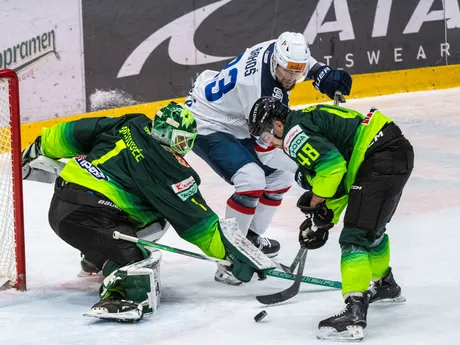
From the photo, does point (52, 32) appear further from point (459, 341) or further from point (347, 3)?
point (459, 341)

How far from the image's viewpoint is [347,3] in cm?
830

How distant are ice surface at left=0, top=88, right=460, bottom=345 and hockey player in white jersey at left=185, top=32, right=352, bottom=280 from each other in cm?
30

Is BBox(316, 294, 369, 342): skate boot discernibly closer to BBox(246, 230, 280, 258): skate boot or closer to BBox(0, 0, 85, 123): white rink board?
BBox(246, 230, 280, 258): skate boot

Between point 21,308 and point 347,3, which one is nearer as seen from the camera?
point 21,308

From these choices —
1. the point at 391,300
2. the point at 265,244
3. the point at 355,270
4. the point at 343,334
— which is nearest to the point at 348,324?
the point at 343,334

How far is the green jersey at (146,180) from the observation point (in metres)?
4.23

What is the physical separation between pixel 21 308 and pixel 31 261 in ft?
2.42

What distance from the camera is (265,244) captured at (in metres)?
5.22

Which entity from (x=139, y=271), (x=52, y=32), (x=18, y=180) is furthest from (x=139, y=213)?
(x=52, y=32)

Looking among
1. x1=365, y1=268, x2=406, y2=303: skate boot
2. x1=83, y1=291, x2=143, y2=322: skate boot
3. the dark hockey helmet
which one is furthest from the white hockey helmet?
x1=83, y1=291, x2=143, y2=322: skate boot

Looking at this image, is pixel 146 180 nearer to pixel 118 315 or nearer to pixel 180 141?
pixel 180 141

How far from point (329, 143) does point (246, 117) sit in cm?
116

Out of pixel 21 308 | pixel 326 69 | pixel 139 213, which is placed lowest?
pixel 21 308

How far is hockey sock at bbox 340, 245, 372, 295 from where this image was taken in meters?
3.92
